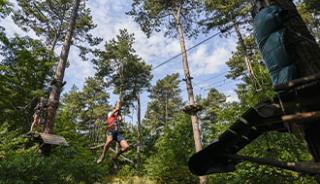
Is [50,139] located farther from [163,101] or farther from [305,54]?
[163,101]

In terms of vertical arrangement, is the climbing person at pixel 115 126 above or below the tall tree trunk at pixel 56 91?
below

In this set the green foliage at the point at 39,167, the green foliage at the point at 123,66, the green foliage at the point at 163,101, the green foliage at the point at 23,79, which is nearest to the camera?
the green foliage at the point at 39,167

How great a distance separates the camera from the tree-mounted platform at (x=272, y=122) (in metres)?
3.52

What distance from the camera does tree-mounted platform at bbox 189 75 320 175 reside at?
352 centimetres

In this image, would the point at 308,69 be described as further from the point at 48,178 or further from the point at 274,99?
the point at 48,178

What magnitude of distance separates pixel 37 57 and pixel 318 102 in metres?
19.2

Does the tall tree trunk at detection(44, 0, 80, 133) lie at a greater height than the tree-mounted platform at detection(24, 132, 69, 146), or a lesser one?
greater

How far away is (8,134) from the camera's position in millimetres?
12109

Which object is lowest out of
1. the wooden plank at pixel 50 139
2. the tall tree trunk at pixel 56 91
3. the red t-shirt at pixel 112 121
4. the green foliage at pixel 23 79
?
the red t-shirt at pixel 112 121

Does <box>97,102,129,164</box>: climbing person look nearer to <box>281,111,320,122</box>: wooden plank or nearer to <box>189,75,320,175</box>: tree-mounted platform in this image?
<box>189,75,320,175</box>: tree-mounted platform

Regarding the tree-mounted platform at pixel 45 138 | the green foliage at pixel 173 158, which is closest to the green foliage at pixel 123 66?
the green foliage at pixel 173 158

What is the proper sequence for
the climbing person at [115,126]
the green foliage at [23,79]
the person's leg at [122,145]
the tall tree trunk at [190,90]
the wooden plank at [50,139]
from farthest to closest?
the green foliage at [23,79] < the tall tree trunk at [190,90] < the wooden plank at [50,139] < the climbing person at [115,126] < the person's leg at [122,145]

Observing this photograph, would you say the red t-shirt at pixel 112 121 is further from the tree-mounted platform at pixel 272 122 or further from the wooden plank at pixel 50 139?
the wooden plank at pixel 50 139

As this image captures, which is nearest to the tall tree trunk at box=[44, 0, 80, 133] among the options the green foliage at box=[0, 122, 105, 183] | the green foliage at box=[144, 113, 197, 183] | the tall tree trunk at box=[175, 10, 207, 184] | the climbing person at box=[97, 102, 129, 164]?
the green foliage at box=[0, 122, 105, 183]
